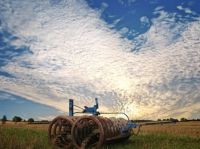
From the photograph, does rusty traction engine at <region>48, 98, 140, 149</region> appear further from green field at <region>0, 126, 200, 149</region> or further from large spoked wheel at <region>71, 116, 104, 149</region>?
green field at <region>0, 126, 200, 149</region>

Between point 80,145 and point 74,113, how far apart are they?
3.13 metres

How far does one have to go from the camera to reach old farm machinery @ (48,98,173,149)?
14727mm

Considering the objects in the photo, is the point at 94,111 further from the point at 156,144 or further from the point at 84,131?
the point at 156,144

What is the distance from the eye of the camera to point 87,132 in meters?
15.4

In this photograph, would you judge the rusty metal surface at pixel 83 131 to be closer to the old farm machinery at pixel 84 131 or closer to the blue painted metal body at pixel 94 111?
the old farm machinery at pixel 84 131

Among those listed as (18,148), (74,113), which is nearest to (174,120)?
(74,113)

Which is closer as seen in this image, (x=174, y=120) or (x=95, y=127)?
(x=95, y=127)

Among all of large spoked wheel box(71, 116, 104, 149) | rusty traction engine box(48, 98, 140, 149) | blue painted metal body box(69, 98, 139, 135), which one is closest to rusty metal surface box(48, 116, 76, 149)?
rusty traction engine box(48, 98, 140, 149)

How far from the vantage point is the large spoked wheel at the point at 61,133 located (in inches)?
619

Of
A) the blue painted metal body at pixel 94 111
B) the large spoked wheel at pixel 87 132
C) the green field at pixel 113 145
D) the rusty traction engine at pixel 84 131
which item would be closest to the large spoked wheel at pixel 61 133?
the rusty traction engine at pixel 84 131

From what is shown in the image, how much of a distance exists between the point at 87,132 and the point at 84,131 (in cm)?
18

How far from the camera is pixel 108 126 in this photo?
15.2 metres

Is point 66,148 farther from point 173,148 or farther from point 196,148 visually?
point 196,148

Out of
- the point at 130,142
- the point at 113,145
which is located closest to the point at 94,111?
the point at 113,145
